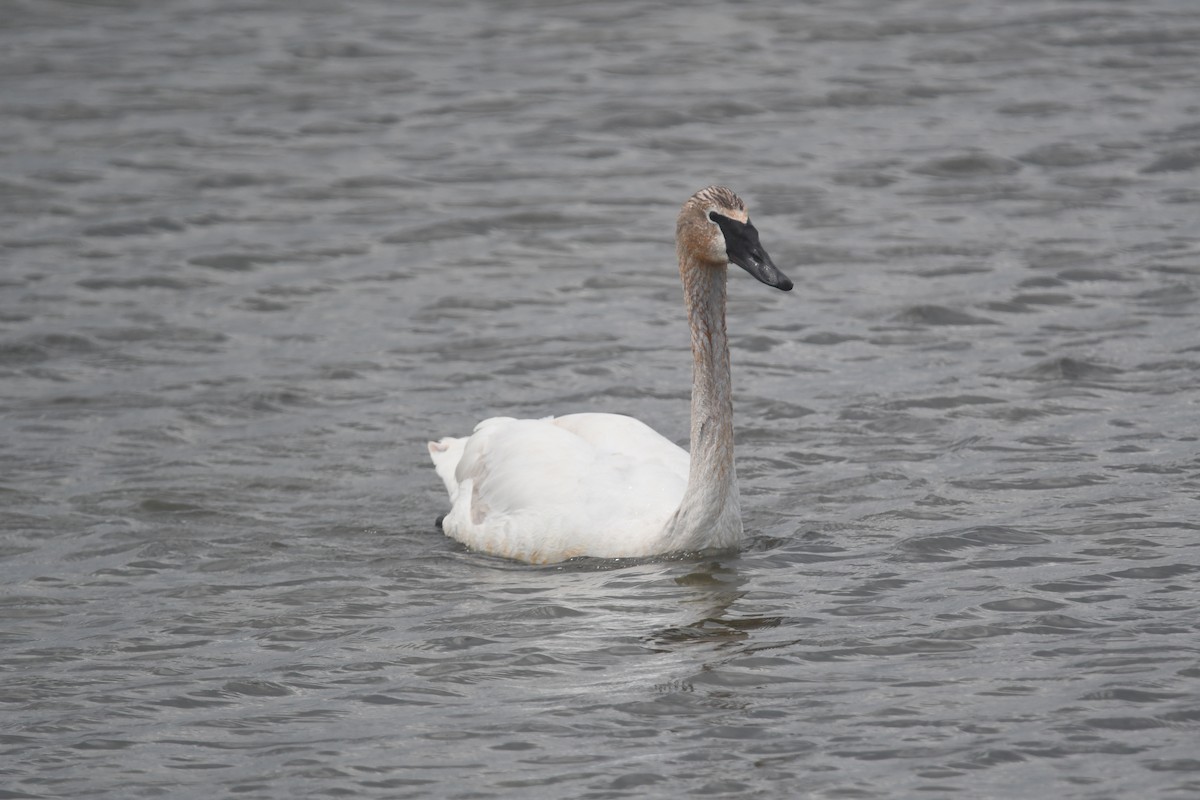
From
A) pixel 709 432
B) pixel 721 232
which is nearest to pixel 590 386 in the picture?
pixel 709 432

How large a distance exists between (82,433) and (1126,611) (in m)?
6.32

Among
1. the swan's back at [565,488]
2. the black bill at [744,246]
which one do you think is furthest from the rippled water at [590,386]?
the black bill at [744,246]

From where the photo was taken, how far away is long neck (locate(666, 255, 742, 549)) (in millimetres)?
8992

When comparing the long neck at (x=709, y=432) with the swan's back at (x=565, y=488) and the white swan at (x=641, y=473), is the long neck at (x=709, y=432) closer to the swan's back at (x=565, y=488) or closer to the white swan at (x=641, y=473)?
the white swan at (x=641, y=473)

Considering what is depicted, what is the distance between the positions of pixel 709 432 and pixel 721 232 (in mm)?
952

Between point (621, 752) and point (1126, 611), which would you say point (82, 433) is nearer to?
→ point (621, 752)

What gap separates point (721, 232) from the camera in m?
8.88

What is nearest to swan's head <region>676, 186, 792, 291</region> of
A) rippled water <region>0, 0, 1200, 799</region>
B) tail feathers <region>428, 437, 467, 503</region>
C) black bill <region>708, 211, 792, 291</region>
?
black bill <region>708, 211, 792, 291</region>

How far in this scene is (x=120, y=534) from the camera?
9.86 meters

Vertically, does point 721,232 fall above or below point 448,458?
above

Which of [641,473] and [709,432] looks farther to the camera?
[641,473]

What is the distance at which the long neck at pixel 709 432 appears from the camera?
8.99m

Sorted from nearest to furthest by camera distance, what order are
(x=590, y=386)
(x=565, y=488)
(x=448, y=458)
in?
(x=565, y=488) → (x=448, y=458) → (x=590, y=386)

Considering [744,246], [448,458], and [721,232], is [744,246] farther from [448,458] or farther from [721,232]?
[448,458]
